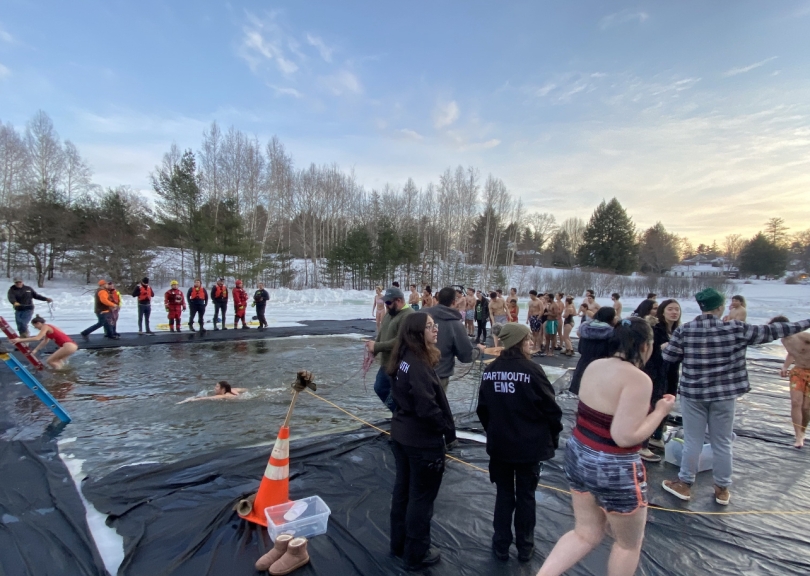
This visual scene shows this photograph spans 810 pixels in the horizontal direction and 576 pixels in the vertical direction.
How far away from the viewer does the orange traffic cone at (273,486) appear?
3078 millimetres

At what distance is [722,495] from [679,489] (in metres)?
0.33

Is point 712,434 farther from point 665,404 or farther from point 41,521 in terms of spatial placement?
point 41,521

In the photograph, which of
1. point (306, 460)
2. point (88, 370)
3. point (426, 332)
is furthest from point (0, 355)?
point (426, 332)

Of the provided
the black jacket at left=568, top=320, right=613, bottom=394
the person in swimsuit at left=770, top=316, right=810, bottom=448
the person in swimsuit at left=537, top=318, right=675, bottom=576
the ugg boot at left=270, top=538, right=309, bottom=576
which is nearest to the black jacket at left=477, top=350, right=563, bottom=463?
the person in swimsuit at left=537, top=318, right=675, bottom=576

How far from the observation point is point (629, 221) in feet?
150

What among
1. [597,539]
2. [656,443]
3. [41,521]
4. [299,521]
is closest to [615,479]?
[597,539]

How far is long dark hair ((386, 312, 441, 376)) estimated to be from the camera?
263 cm

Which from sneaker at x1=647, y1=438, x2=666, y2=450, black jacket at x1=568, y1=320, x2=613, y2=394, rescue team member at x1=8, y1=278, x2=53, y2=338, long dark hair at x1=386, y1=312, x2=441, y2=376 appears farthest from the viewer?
rescue team member at x1=8, y1=278, x2=53, y2=338

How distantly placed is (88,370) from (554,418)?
9.41 meters

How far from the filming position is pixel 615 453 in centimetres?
211

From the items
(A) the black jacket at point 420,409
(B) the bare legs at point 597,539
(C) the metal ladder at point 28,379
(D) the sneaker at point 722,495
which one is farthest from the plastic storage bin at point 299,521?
(C) the metal ladder at point 28,379

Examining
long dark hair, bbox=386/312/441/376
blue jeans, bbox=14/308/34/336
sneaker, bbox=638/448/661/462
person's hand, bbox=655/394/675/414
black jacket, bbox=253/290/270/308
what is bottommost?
sneaker, bbox=638/448/661/462

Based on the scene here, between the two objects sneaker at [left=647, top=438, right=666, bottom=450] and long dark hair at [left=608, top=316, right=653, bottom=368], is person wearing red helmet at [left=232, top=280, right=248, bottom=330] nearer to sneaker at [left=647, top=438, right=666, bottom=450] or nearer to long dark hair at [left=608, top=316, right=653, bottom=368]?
sneaker at [left=647, top=438, right=666, bottom=450]

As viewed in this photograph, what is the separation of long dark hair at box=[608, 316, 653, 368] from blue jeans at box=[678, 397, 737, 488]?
208 cm
